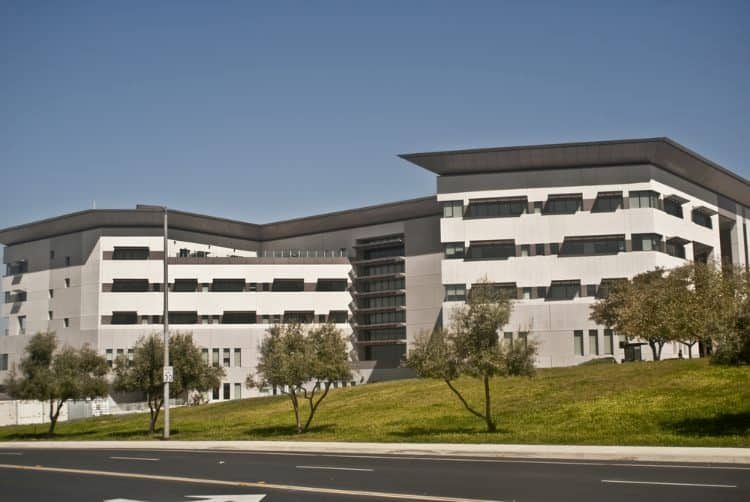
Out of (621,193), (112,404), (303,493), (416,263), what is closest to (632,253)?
(621,193)

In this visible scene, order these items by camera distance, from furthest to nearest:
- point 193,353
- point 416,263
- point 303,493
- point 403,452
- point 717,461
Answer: point 416,263 < point 193,353 < point 403,452 < point 717,461 < point 303,493

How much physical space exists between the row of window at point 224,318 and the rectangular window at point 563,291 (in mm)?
27456

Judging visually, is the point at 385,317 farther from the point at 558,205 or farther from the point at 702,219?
the point at 702,219

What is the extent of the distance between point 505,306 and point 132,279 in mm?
74749

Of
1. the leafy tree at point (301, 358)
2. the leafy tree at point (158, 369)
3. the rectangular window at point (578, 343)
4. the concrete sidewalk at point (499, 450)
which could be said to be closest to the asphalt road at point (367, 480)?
the concrete sidewalk at point (499, 450)

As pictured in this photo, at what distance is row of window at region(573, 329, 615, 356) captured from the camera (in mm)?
79750

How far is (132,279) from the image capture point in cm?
9944

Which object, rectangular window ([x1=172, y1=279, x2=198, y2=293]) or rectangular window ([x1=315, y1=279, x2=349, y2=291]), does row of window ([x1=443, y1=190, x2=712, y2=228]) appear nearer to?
rectangular window ([x1=315, y1=279, x2=349, y2=291])

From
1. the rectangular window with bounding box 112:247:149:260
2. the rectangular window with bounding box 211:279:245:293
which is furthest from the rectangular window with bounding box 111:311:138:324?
the rectangular window with bounding box 211:279:245:293

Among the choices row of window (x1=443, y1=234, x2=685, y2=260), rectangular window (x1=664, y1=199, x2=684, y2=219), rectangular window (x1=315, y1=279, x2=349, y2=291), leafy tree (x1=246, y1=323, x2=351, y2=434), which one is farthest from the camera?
rectangular window (x1=315, y1=279, x2=349, y2=291)

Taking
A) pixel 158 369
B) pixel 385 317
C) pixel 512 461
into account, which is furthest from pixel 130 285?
pixel 512 461

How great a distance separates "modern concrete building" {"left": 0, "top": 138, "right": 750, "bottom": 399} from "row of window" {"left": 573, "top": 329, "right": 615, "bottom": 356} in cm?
13

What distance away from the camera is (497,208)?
3364 inches

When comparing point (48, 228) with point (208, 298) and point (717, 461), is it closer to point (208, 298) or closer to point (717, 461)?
point (208, 298)
